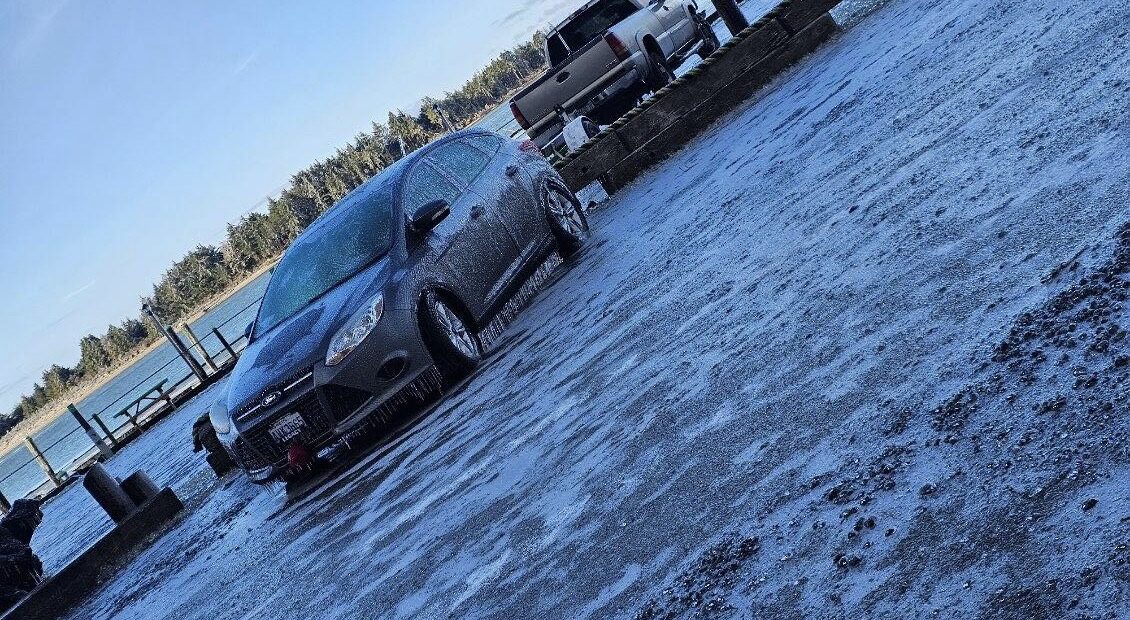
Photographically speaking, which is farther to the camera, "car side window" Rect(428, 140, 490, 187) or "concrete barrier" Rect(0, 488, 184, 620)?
"car side window" Rect(428, 140, 490, 187)

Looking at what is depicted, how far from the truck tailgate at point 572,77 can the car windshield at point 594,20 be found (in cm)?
196

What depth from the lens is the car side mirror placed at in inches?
385

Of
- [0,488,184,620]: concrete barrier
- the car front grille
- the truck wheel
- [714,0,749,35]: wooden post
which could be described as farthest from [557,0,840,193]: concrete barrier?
the car front grille

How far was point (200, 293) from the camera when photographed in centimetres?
19888

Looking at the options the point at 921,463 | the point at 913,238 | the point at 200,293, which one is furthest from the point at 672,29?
the point at 200,293

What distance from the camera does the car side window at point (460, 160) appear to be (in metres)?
11.1

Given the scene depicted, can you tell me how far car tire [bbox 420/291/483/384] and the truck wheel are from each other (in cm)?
1084

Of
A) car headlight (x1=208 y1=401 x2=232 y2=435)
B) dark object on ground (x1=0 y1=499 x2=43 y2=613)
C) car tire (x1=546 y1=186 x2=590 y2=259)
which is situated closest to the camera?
car headlight (x1=208 y1=401 x2=232 y2=435)

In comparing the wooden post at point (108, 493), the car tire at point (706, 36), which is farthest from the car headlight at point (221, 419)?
the car tire at point (706, 36)

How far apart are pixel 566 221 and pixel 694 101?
4744 mm

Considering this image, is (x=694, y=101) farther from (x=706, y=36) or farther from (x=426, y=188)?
(x=706, y=36)

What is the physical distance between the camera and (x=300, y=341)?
9.14 metres

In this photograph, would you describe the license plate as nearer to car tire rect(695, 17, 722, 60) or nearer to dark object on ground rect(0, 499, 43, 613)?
dark object on ground rect(0, 499, 43, 613)

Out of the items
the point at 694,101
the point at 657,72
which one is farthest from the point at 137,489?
the point at 657,72
